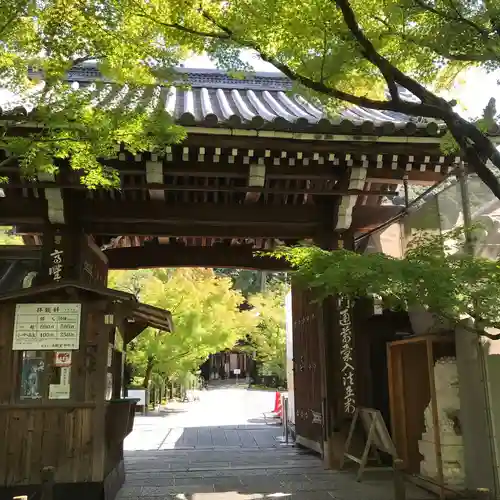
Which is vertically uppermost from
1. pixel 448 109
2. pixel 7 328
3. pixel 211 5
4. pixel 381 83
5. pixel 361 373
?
pixel 211 5

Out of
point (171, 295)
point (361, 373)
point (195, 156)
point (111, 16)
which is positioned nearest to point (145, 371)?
point (171, 295)

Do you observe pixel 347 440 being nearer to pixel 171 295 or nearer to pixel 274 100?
pixel 274 100

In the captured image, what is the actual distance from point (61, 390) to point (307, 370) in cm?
457

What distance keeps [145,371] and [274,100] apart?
12.2 meters

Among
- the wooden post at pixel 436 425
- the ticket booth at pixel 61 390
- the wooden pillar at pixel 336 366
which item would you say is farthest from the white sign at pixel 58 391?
the wooden post at pixel 436 425

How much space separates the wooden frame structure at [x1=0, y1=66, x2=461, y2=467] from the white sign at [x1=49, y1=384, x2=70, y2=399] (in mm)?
1912

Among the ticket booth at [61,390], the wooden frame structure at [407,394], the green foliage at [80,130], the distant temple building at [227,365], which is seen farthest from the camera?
the distant temple building at [227,365]

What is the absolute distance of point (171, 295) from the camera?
55.7ft

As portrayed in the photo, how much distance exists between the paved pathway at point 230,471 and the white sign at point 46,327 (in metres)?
2.02

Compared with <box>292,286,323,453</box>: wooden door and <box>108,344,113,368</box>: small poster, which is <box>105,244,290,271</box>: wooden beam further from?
<box>108,344,113,368</box>: small poster

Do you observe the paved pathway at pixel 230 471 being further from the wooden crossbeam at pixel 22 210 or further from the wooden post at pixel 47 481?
the wooden crossbeam at pixel 22 210

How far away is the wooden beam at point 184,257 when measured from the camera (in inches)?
384

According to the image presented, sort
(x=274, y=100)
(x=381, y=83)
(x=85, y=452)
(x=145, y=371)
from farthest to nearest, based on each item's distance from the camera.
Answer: (x=145, y=371), (x=274, y=100), (x=85, y=452), (x=381, y=83)

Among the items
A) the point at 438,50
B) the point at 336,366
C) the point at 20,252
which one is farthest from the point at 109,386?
the point at 438,50
